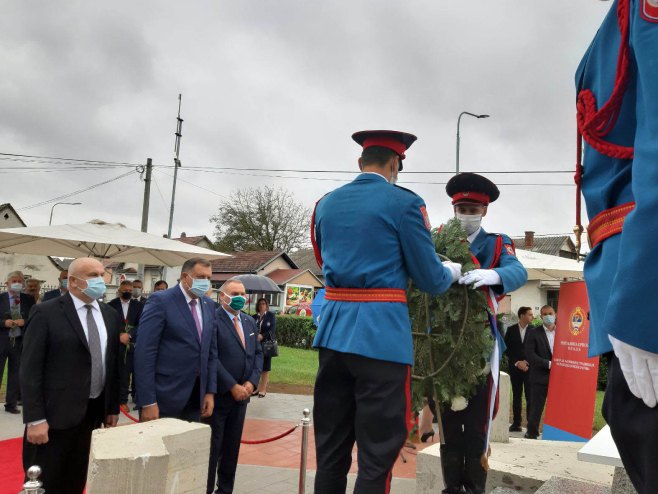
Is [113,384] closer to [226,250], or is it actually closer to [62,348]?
[62,348]

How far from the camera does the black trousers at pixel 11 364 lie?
28.9ft

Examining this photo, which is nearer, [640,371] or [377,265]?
[640,371]

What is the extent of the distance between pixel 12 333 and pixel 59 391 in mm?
6154

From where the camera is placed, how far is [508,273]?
366cm

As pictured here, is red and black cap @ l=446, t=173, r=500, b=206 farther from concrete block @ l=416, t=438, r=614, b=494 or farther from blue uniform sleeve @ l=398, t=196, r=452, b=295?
concrete block @ l=416, t=438, r=614, b=494

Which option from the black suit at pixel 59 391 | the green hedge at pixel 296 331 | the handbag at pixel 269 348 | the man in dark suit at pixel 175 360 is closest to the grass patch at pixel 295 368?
the handbag at pixel 269 348

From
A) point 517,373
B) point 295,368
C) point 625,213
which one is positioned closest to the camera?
point 625,213

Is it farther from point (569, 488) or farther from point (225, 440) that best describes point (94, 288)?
point (569, 488)

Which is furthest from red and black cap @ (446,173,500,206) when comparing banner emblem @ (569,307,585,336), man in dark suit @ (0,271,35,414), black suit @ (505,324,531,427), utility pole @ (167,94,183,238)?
utility pole @ (167,94,183,238)

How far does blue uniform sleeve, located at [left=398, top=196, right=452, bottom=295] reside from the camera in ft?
9.05

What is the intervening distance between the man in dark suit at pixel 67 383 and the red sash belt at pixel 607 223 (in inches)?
139

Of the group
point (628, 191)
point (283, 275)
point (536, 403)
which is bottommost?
point (536, 403)

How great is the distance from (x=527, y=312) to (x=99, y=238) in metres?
8.20

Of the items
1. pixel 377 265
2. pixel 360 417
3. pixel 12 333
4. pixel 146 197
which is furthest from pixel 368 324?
pixel 146 197
